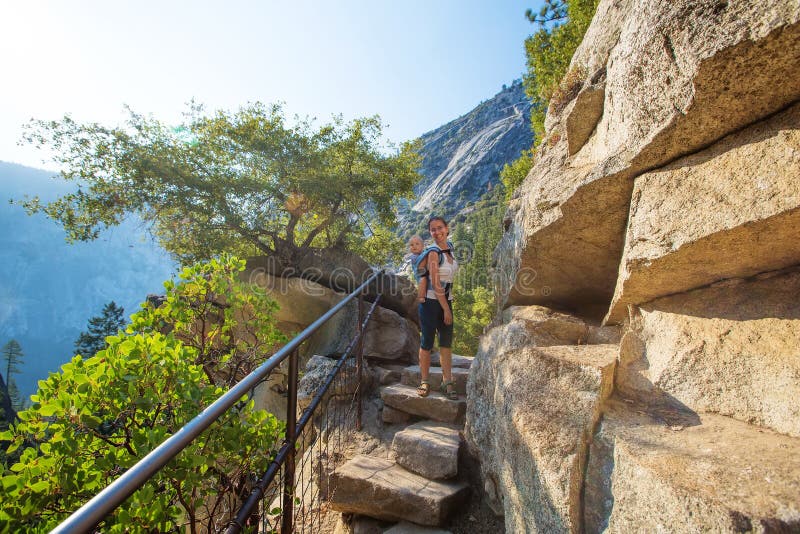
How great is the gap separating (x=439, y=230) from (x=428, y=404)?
2.32 m

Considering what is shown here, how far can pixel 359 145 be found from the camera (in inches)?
565

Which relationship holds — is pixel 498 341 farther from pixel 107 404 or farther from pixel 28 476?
pixel 28 476

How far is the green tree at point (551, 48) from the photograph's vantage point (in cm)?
871

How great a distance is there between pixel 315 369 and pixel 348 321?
3977 millimetres

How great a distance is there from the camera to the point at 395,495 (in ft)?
10.9

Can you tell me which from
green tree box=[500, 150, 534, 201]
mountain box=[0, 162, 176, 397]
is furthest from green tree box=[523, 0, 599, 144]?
mountain box=[0, 162, 176, 397]

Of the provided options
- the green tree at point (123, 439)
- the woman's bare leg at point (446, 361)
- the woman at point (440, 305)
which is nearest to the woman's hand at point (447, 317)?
the woman at point (440, 305)

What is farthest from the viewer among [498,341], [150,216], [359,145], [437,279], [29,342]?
[29,342]

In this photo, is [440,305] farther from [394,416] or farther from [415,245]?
[415,245]

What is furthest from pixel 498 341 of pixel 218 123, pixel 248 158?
pixel 218 123

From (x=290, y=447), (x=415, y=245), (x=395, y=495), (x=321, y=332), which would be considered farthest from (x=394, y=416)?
(x=321, y=332)

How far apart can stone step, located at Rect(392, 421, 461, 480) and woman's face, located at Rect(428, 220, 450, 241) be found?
239 cm

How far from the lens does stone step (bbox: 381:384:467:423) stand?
15.5 feet

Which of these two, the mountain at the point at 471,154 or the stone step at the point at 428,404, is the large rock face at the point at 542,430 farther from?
the mountain at the point at 471,154
